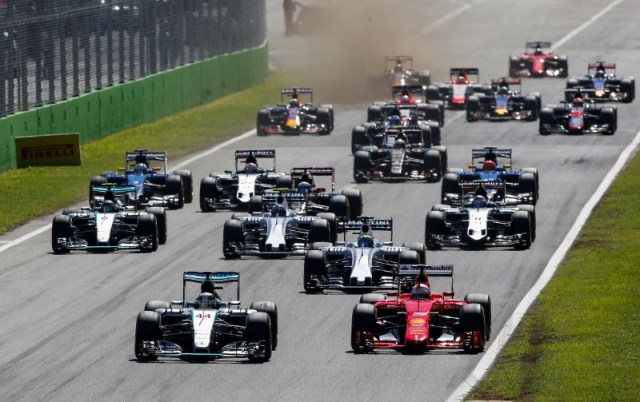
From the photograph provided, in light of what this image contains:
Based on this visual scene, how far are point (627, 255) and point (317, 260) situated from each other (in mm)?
7688

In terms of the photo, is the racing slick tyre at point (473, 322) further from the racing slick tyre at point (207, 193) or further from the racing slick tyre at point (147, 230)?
the racing slick tyre at point (207, 193)

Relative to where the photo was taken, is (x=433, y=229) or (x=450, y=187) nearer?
(x=433, y=229)

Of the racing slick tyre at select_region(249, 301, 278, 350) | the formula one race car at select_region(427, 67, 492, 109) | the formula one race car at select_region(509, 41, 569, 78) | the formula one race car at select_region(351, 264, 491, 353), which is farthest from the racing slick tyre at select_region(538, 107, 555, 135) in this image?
the racing slick tyre at select_region(249, 301, 278, 350)

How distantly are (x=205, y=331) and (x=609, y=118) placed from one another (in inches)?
1430

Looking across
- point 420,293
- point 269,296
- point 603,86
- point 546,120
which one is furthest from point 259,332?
point 603,86

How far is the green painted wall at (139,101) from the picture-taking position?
184 feet

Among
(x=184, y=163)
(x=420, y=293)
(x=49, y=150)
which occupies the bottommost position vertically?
(x=184, y=163)

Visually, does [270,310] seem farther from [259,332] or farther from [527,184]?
[527,184]

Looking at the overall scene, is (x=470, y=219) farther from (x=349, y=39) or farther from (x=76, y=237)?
(x=349, y=39)

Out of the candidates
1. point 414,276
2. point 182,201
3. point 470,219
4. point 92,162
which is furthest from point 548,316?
point 92,162

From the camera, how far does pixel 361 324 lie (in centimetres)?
2803

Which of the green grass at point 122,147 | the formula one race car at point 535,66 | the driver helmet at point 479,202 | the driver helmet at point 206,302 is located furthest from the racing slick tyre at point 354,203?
the formula one race car at point 535,66

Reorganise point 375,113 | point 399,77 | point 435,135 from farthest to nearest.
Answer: point 399,77 < point 375,113 < point 435,135

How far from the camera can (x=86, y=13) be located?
203ft
